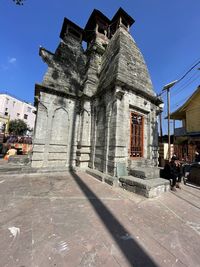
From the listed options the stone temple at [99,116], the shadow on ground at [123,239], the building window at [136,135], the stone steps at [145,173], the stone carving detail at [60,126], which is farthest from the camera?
the stone carving detail at [60,126]

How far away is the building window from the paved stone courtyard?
3045 millimetres

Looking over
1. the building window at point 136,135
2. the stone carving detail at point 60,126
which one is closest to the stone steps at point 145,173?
the building window at point 136,135

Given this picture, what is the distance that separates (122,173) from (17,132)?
38606 mm

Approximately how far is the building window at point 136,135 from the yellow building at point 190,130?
5984 mm

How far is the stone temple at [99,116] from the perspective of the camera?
692 cm

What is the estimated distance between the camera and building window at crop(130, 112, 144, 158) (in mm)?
7473

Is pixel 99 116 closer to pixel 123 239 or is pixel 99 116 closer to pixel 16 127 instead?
pixel 123 239

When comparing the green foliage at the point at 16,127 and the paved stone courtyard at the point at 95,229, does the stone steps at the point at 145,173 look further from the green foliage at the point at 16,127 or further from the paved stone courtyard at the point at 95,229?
the green foliage at the point at 16,127

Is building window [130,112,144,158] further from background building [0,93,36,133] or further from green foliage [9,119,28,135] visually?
background building [0,93,36,133]

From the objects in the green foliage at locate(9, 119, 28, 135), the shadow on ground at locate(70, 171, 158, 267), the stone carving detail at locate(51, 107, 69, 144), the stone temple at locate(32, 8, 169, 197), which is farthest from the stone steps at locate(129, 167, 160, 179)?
the green foliage at locate(9, 119, 28, 135)

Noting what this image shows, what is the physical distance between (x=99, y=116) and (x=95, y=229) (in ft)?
21.2

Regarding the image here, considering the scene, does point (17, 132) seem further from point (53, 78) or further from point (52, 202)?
point (52, 202)

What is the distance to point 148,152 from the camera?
810cm

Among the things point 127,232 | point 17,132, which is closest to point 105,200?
point 127,232
